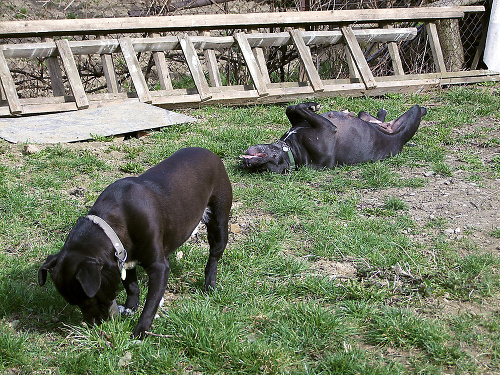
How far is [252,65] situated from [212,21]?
1035 mm

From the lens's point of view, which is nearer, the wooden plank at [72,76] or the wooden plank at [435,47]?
the wooden plank at [72,76]

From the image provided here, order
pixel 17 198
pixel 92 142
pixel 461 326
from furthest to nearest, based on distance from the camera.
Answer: pixel 92 142, pixel 17 198, pixel 461 326

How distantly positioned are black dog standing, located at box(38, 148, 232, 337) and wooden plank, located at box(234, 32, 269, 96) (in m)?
4.99

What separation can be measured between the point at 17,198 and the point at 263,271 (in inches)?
100

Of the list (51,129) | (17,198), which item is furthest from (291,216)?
(51,129)

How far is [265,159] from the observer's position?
20.2ft

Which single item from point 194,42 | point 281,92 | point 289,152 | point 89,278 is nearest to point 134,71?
point 194,42

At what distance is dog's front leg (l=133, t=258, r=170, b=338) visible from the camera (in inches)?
126

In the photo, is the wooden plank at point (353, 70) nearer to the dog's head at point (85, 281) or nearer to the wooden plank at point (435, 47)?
the wooden plank at point (435, 47)

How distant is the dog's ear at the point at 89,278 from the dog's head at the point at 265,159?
11.1 feet

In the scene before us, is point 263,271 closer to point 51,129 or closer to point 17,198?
point 17,198

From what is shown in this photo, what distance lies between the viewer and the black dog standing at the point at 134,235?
9.93ft

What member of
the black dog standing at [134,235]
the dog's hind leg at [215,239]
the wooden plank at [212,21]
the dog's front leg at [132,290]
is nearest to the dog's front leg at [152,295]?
the black dog standing at [134,235]

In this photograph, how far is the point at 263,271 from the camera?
13.6 feet
